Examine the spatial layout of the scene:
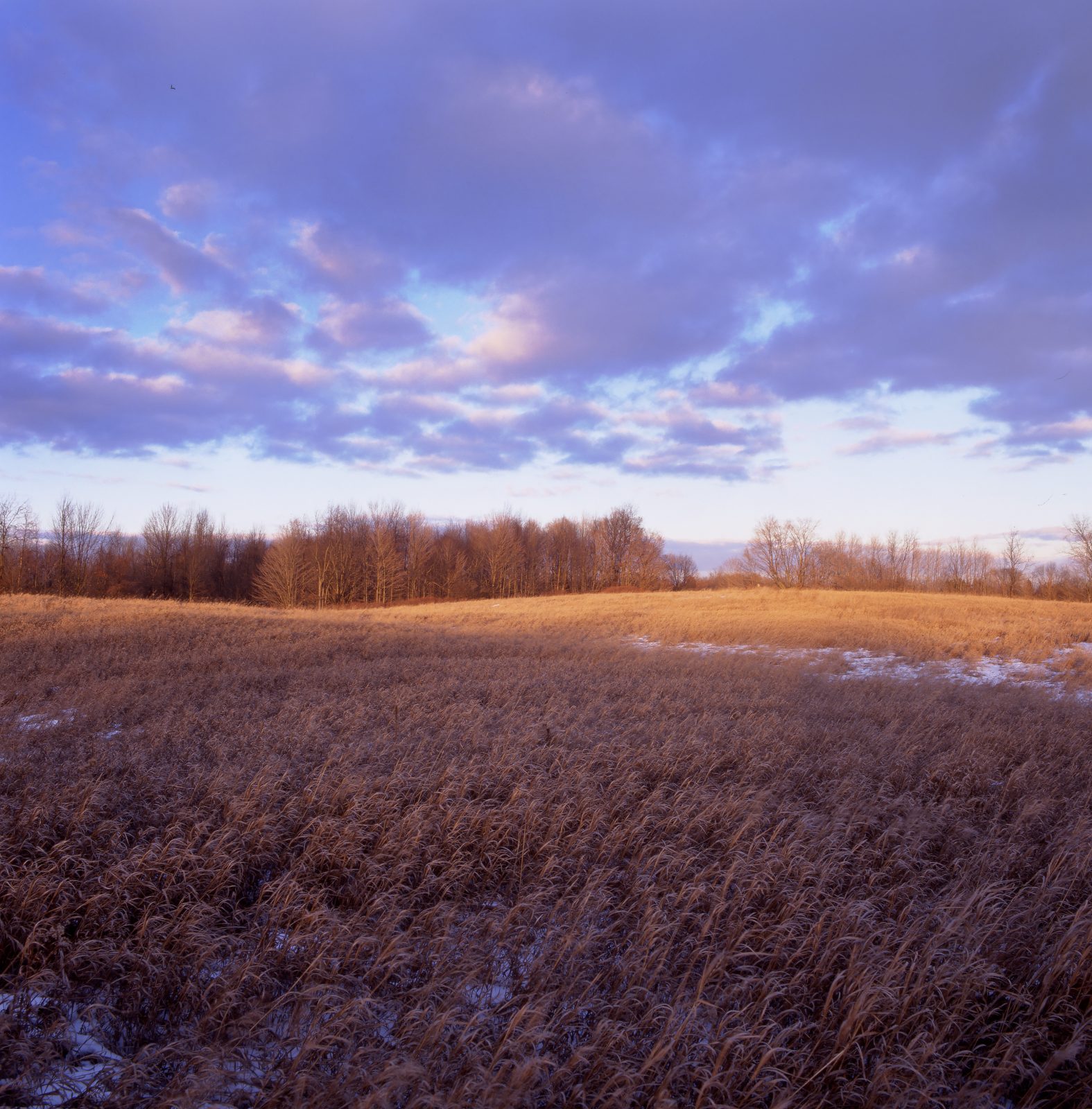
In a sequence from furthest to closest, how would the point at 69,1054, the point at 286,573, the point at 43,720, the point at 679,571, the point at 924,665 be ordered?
1. the point at 679,571
2. the point at 286,573
3. the point at 924,665
4. the point at 43,720
5. the point at 69,1054

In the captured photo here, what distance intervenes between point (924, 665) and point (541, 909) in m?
16.4

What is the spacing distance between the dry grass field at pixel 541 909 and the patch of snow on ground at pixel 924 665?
5.85 meters

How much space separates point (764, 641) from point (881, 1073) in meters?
19.5

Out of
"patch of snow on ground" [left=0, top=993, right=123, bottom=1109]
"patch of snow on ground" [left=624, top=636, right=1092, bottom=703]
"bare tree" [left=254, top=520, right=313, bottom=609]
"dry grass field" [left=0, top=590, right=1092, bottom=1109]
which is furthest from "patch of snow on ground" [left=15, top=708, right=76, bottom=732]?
"bare tree" [left=254, top=520, right=313, bottom=609]

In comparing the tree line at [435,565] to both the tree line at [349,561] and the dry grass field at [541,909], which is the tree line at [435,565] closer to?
the tree line at [349,561]

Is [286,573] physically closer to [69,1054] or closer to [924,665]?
[924,665]

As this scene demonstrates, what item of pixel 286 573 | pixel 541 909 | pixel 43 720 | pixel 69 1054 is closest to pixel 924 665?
pixel 541 909

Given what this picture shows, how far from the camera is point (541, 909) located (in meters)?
4.27

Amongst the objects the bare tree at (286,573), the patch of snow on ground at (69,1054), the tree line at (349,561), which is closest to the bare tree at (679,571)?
the tree line at (349,561)

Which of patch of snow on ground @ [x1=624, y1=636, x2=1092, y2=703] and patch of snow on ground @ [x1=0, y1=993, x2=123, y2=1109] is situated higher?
patch of snow on ground @ [x1=0, y1=993, x2=123, y2=1109]

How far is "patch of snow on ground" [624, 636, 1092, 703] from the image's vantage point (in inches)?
582

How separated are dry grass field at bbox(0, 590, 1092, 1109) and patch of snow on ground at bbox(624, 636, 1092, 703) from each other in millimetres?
5847

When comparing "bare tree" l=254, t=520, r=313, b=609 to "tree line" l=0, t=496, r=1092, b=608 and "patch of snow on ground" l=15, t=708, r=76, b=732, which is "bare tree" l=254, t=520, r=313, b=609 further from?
"patch of snow on ground" l=15, t=708, r=76, b=732

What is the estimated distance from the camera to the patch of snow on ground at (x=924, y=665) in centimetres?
1479
